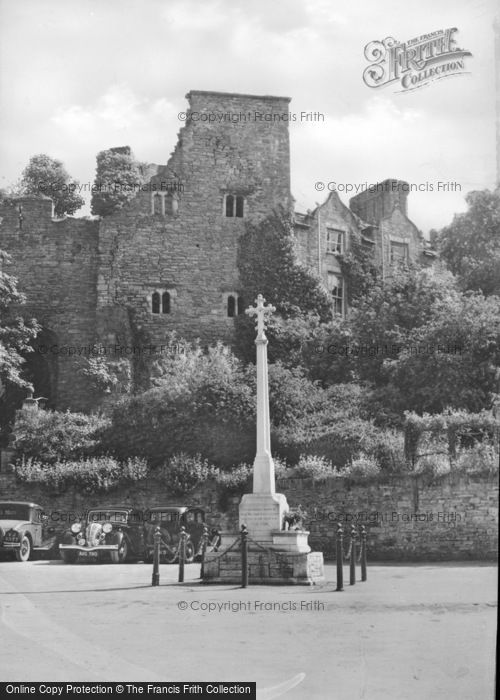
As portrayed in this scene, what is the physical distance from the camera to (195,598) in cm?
1320

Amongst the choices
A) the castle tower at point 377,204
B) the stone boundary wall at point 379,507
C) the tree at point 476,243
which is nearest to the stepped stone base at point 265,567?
the stone boundary wall at point 379,507

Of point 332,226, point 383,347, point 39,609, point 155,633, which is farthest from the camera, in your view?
point 332,226

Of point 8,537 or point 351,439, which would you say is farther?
point 351,439

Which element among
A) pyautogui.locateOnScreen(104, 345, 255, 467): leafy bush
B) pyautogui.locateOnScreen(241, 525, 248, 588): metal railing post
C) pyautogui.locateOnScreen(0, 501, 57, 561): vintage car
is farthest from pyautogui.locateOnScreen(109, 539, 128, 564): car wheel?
pyautogui.locateOnScreen(104, 345, 255, 467): leafy bush

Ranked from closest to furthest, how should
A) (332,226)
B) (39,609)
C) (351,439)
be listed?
(39,609) < (351,439) < (332,226)

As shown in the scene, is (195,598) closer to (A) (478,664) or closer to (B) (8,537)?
(A) (478,664)

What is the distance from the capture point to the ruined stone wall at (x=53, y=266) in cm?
3152

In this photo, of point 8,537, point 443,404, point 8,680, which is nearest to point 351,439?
point 443,404

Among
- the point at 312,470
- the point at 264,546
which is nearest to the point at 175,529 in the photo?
the point at 312,470

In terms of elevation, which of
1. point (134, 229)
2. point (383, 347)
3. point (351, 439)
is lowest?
point (351, 439)

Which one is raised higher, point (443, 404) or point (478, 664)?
point (443, 404)

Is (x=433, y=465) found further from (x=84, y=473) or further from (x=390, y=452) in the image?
(x=84, y=473)

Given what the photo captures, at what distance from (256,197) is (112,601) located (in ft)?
72.4

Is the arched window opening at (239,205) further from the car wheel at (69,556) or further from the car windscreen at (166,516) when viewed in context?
the car wheel at (69,556)
